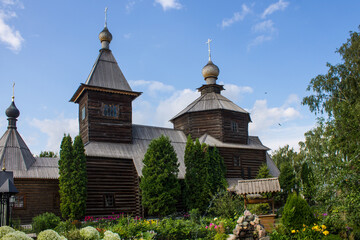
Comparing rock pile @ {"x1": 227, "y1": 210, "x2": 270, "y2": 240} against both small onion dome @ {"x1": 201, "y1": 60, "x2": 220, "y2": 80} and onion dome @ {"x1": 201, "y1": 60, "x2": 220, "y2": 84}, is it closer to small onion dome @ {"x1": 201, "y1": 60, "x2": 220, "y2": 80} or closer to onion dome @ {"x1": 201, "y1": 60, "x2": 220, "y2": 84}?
onion dome @ {"x1": 201, "y1": 60, "x2": 220, "y2": 84}

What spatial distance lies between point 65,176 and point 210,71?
15.9 meters

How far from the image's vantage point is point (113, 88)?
2534 centimetres

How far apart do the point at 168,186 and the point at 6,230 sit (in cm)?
1314

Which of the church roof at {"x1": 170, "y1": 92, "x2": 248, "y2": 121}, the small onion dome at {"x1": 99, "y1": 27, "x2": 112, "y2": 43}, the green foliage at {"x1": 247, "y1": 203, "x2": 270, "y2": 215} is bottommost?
the green foliage at {"x1": 247, "y1": 203, "x2": 270, "y2": 215}

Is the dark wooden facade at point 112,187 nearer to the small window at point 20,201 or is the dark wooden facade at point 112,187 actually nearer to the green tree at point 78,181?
the green tree at point 78,181

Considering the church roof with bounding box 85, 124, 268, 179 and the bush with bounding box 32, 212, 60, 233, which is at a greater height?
the church roof with bounding box 85, 124, 268, 179

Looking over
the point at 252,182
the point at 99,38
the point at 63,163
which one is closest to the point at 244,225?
the point at 252,182

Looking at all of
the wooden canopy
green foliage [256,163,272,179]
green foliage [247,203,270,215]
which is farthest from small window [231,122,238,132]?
the wooden canopy

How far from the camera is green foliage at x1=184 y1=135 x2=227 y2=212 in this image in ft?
73.5

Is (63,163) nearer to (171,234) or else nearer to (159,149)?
(159,149)

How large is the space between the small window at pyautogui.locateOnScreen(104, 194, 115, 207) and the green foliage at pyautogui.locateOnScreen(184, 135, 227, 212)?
4.84 meters

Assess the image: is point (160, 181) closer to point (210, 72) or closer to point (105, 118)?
point (105, 118)

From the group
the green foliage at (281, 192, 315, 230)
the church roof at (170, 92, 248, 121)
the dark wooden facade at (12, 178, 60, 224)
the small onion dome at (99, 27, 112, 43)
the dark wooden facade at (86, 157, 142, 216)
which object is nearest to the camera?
the green foliage at (281, 192, 315, 230)

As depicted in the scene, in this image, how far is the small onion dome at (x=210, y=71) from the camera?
31.5m
